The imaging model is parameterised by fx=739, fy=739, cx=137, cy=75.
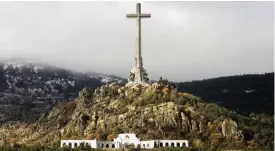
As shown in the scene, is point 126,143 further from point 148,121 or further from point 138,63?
point 138,63

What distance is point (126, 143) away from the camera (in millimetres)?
131875

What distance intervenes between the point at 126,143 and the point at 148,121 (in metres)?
7.11

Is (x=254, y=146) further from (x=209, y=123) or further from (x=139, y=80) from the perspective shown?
(x=139, y=80)

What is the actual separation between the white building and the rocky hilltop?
1.88 metres

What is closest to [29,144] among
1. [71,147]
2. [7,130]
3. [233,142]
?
[71,147]

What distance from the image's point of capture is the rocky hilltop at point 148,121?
435ft

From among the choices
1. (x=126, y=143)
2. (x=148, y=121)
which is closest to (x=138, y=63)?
(x=148, y=121)

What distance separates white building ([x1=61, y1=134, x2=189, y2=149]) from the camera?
5103 inches

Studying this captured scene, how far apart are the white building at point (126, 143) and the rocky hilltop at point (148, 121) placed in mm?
1878

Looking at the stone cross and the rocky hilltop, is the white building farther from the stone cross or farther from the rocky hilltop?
the stone cross

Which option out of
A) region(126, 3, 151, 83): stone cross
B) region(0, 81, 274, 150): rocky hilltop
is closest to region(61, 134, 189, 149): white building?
region(0, 81, 274, 150): rocky hilltop

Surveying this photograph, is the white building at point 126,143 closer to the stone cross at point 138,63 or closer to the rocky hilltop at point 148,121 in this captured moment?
the rocky hilltop at point 148,121

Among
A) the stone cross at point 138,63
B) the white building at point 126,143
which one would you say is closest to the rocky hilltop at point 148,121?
the white building at point 126,143

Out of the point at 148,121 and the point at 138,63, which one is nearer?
the point at 148,121
